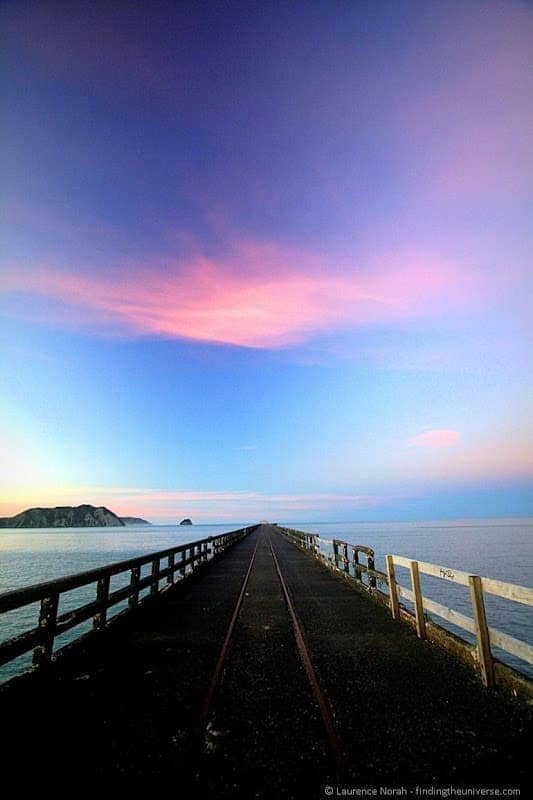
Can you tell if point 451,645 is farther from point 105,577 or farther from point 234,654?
point 105,577

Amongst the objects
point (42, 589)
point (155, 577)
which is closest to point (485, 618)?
point (42, 589)

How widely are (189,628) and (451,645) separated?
480 centimetres

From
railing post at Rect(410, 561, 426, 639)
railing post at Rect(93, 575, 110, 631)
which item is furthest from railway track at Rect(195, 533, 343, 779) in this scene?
railing post at Rect(93, 575, 110, 631)

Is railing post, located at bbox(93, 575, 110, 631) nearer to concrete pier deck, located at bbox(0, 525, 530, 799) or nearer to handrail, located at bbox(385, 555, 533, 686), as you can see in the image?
concrete pier deck, located at bbox(0, 525, 530, 799)

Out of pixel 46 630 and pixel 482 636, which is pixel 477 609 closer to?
pixel 482 636

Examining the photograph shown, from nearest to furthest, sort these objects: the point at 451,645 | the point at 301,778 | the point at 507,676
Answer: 1. the point at 301,778
2. the point at 507,676
3. the point at 451,645

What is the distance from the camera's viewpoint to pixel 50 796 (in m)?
3.09

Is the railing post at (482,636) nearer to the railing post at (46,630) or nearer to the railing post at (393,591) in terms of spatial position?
the railing post at (393,591)

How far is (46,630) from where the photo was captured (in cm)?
520

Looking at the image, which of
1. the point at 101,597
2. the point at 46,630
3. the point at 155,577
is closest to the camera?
the point at 46,630

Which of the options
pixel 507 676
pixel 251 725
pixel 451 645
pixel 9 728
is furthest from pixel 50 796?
pixel 451 645

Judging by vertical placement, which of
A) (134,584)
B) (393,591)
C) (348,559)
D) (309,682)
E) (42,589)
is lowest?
(309,682)

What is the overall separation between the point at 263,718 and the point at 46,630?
294 cm

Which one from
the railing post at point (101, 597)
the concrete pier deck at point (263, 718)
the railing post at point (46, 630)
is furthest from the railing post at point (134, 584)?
the railing post at point (46, 630)
